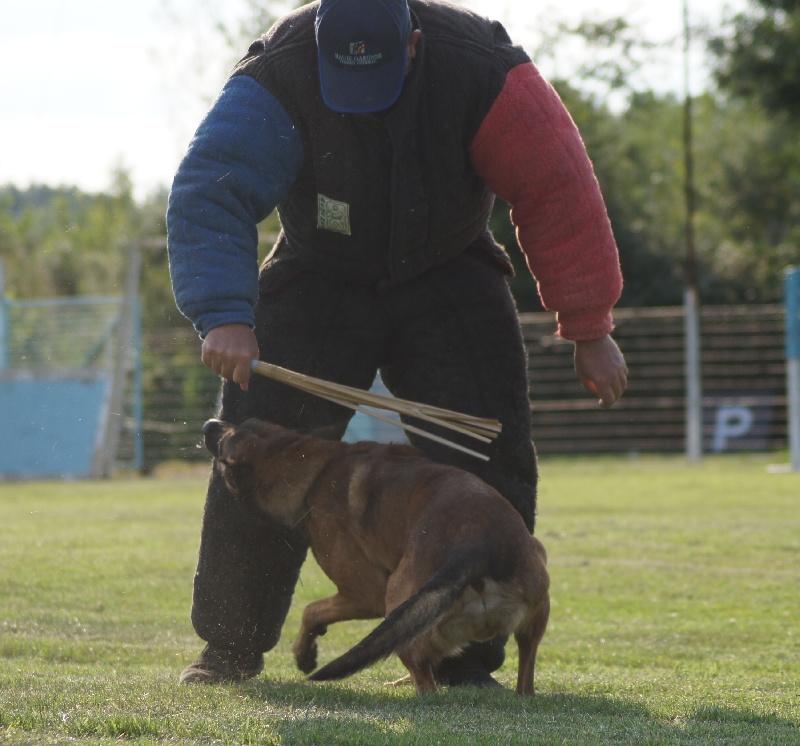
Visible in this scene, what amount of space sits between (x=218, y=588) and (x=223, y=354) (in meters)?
0.98

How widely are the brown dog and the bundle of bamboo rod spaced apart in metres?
0.14

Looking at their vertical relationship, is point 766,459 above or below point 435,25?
below

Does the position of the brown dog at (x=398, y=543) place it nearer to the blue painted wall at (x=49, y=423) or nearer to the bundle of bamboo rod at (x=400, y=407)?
the bundle of bamboo rod at (x=400, y=407)

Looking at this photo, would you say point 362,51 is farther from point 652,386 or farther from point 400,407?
point 652,386

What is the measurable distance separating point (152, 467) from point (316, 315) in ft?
45.8

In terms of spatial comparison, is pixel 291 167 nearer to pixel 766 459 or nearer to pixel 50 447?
pixel 50 447

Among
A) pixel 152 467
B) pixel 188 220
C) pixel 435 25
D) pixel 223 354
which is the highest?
pixel 435 25

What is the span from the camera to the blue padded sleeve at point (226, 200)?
11.5ft

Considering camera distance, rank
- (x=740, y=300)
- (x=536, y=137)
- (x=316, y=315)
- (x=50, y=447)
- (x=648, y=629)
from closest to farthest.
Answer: (x=536, y=137)
(x=316, y=315)
(x=648, y=629)
(x=50, y=447)
(x=740, y=300)

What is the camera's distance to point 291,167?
367 cm

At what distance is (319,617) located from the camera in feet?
13.2

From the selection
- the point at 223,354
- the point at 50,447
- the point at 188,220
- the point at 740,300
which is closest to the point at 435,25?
the point at 188,220

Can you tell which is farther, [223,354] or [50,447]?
[50,447]

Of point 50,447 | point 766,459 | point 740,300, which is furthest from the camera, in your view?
point 740,300
